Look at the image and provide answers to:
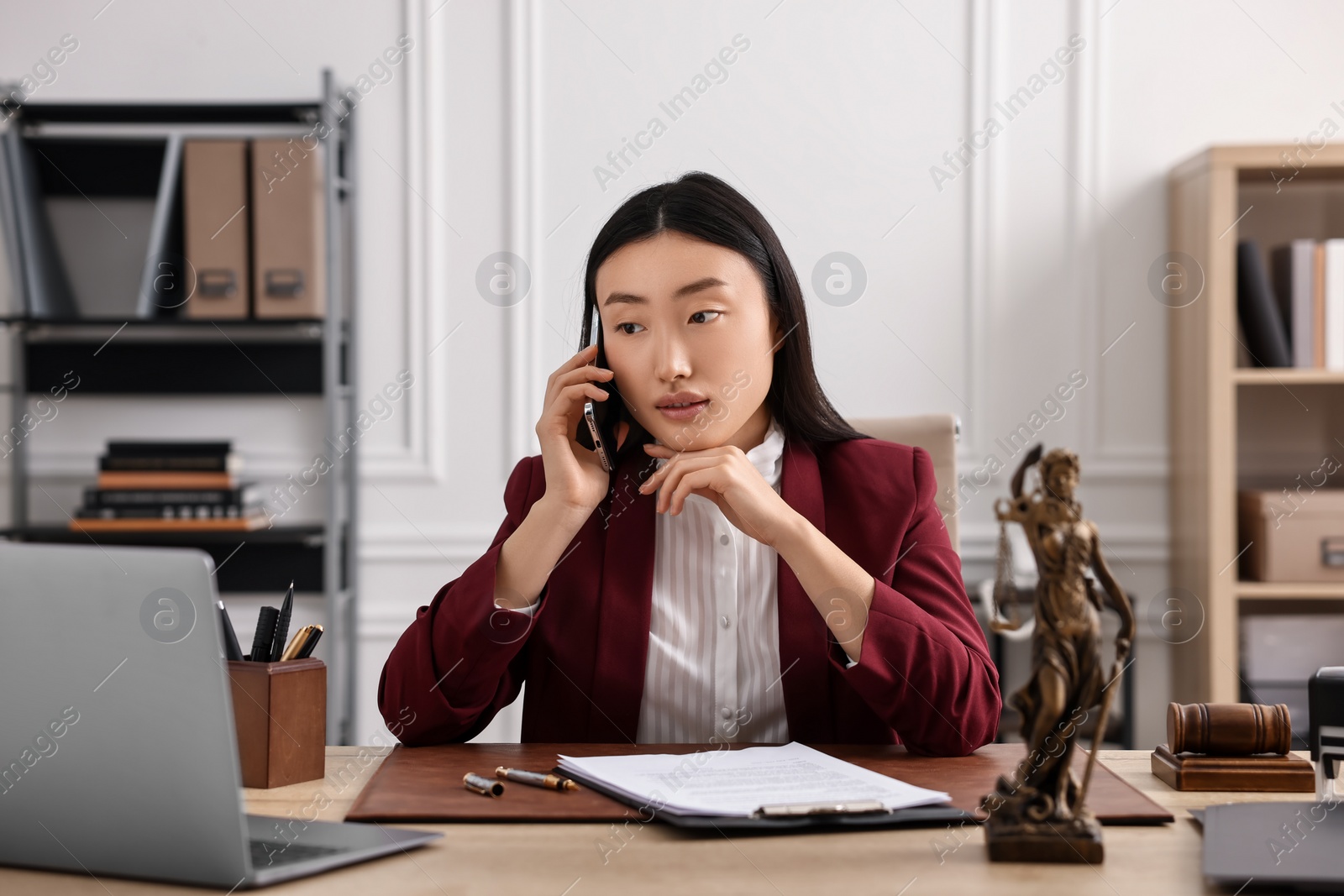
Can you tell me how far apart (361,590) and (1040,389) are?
1.93 m

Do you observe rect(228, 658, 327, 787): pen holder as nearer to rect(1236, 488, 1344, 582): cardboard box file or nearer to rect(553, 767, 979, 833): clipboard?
rect(553, 767, 979, 833): clipboard

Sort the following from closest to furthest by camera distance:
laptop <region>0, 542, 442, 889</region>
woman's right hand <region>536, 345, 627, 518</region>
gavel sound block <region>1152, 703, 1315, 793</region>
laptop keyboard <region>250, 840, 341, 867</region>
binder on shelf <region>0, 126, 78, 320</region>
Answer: laptop <region>0, 542, 442, 889</region> < laptop keyboard <region>250, 840, 341, 867</region> < gavel sound block <region>1152, 703, 1315, 793</region> < woman's right hand <region>536, 345, 627, 518</region> < binder on shelf <region>0, 126, 78, 320</region>

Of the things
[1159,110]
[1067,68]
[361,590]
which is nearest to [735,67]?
[1067,68]

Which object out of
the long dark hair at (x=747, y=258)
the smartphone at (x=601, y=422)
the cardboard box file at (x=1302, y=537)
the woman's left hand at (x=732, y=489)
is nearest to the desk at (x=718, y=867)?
the woman's left hand at (x=732, y=489)

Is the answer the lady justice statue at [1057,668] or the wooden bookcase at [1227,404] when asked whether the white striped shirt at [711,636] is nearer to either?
the lady justice statue at [1057,668]

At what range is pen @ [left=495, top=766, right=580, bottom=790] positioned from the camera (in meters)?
0.99

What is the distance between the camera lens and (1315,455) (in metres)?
2.85

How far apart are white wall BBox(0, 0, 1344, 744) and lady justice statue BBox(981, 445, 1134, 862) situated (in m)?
2.14

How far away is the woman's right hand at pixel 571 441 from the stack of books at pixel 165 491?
5.05 feet

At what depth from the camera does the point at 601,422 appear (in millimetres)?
1482

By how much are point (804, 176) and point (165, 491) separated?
6.00 ft

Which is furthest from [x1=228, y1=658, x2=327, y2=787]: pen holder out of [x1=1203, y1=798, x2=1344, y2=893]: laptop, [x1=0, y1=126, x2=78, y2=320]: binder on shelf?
[x1=0, y1=126, x2=78, y2=320]: binder on shelf

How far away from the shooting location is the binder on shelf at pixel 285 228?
2637 millimetres

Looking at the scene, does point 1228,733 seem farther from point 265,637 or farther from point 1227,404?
point 1227,404
